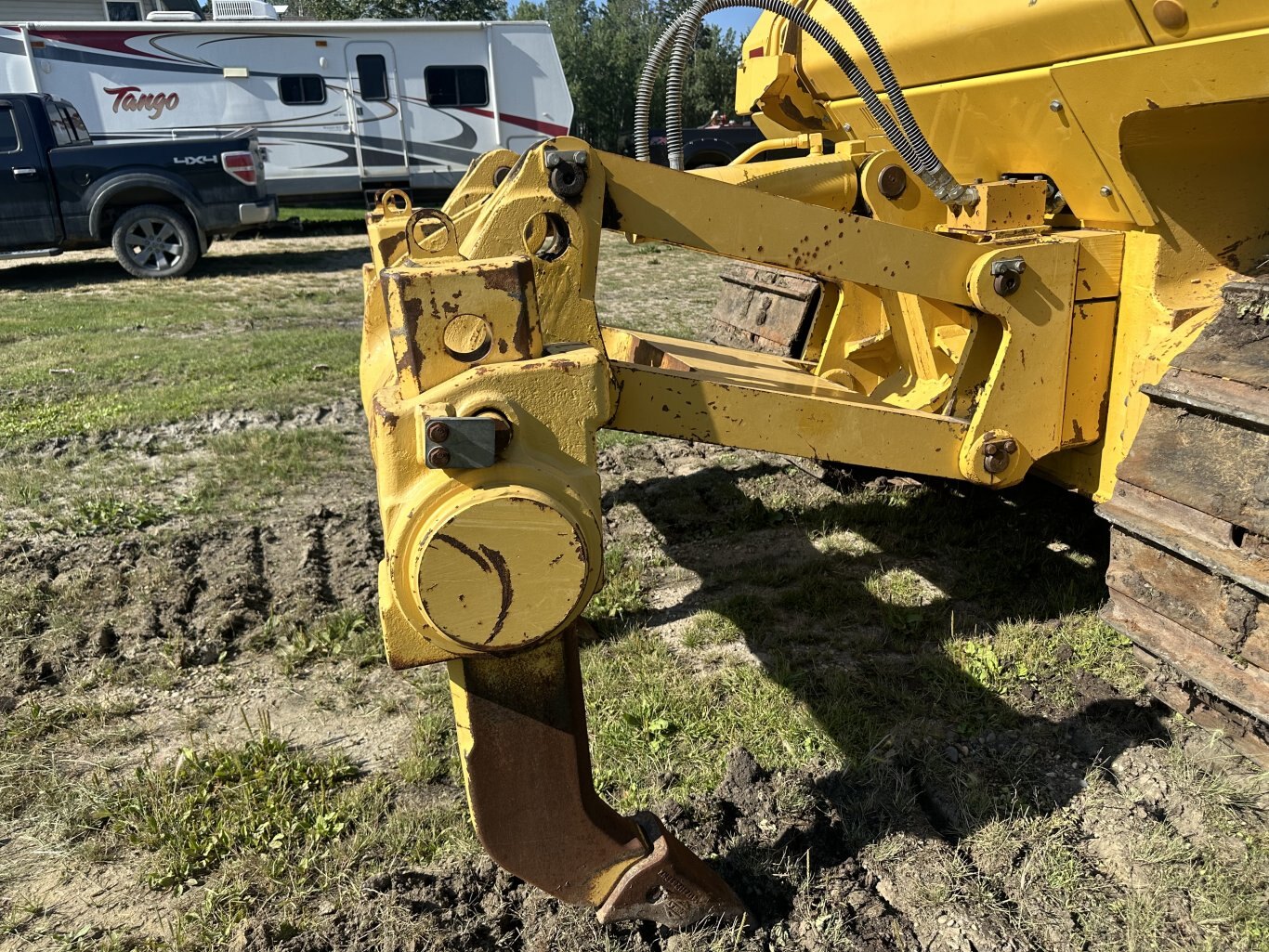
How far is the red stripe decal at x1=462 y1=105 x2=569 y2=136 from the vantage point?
48.7 ft

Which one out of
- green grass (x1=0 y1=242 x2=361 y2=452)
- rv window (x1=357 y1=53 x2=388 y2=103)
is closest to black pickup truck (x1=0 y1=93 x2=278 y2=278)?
green grass (x1=0 y1=242 x2=361 y2=452)

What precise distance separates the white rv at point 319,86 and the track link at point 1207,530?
13.4 metres

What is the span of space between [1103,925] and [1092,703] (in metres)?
0.85

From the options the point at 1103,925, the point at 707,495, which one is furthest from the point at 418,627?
the point at 707,495

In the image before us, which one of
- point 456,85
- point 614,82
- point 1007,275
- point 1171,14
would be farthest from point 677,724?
point 614,82

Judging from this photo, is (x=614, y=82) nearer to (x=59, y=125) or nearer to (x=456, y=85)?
(x=456, y=85)

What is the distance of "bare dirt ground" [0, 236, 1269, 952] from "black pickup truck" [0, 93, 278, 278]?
755 cm

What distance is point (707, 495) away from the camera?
178 inches

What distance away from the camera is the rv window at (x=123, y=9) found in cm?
2311

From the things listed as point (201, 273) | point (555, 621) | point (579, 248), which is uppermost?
point (579, 248)

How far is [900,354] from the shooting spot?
352 centimetres

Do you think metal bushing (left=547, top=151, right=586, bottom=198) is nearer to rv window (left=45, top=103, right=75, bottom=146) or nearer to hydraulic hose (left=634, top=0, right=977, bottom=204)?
hydraulic hose (left=634, top=0, right=977, bottom=204)

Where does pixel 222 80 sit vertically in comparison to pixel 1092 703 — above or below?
above

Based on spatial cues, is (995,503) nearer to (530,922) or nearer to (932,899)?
(932,899)
